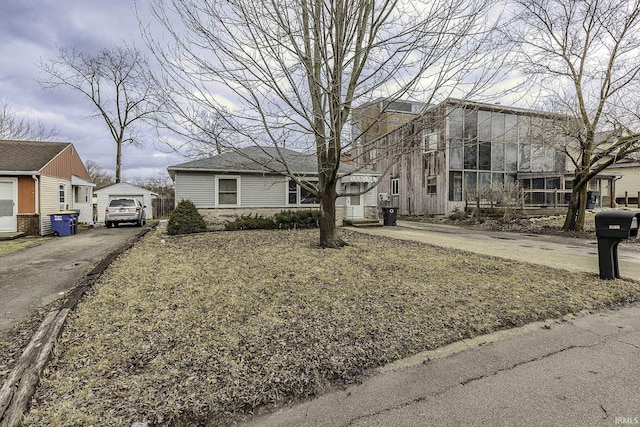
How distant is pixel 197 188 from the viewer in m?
13.1

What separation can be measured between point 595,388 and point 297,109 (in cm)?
519

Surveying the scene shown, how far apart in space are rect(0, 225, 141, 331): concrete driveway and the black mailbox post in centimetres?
A: 774

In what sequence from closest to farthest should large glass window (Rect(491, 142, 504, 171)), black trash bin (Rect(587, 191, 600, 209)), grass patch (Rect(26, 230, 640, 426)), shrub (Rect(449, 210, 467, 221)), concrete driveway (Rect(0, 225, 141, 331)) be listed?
grass patch (Rect(26, 230, 640, 426)), concrete driveway (Rect(0, 225, 141, 331)), shrub (Rect(449, 210, 467, 221)), black trash bin (Rect(587, 191, 600, 209)), large glass window (Rect(491, 142, 504, 171))

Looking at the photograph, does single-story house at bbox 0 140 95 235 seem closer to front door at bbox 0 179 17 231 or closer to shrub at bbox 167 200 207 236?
front door at bbox 0 179 17 231

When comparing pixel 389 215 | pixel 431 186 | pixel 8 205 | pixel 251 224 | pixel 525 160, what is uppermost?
pixel 525 160

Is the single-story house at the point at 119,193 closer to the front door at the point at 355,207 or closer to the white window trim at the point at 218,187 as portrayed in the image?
the white window trim at the point at 218,187

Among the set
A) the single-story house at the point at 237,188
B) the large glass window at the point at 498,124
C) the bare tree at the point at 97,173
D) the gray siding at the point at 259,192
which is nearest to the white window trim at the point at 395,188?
the large glass window at the point at 498,124

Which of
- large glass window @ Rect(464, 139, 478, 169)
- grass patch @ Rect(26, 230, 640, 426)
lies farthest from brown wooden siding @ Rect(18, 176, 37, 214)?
large glass window @ Rect(464, 139, 478, 169)

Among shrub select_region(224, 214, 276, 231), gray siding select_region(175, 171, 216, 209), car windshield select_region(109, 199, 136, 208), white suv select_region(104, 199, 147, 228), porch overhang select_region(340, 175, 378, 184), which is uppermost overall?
porch overhang select_region(340, 175, 378, 184)

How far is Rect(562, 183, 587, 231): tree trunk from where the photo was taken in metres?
11.6

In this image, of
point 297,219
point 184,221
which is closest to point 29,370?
point 184,221

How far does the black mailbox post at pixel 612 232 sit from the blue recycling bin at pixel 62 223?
1578 cm

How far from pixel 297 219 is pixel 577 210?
10.4 m

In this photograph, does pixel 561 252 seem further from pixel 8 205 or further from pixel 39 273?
pixel 8 205
